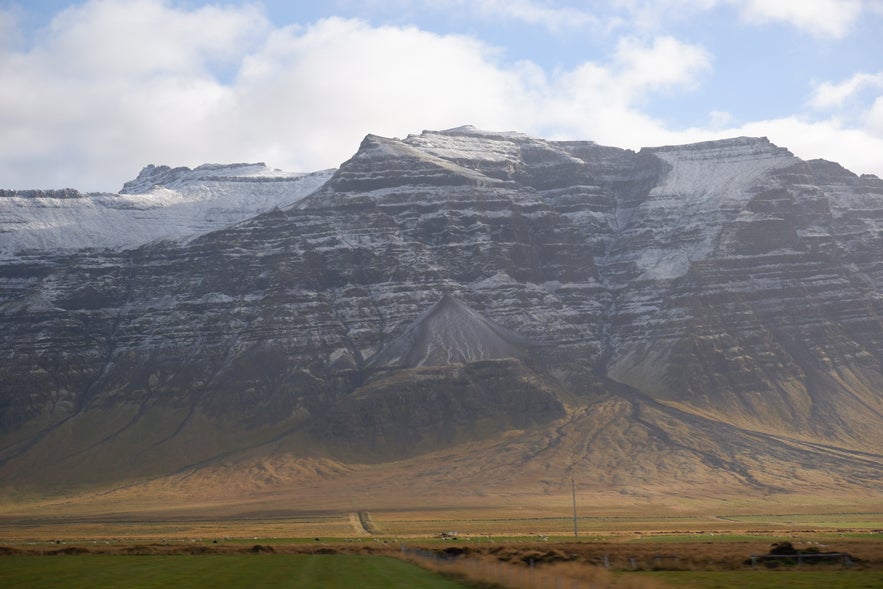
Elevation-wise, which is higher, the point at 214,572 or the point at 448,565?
the point at 214,572

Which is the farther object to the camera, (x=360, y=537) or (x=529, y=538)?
(x=360, y=537)

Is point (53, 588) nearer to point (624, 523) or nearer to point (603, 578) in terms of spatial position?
point (603, 578)

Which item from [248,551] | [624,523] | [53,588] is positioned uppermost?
[53,588]

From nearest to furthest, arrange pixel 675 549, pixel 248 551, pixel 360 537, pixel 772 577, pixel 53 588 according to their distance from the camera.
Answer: pixel 53 588
pixel 772 577
pixel 675 549
pixel 248 551
pixel 360 537

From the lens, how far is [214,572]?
8162cm

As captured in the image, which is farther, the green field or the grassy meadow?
the grassy meadow

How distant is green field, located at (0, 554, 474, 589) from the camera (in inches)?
2795

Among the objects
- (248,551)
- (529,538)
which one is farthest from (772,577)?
(529,538)

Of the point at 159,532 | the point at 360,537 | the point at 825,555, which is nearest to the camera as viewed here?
the point at 825,555

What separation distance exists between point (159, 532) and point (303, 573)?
360 ft

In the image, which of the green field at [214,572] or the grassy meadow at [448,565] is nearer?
the green field at [214,572]

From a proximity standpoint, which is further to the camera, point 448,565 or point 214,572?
point 448,565

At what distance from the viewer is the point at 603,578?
2813 inches

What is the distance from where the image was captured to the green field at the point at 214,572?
71000 millimetres
